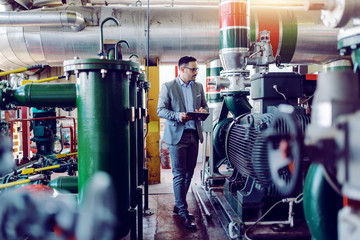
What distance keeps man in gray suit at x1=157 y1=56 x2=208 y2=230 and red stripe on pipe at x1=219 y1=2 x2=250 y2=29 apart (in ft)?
1.53

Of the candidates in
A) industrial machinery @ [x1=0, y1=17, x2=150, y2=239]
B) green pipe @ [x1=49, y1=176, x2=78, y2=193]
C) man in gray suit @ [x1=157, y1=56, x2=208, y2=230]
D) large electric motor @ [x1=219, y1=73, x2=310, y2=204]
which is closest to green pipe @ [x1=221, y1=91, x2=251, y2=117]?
man in gray suit @ [x1=157, y1=56, x2=208, y2=230]

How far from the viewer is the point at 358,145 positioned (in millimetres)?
404

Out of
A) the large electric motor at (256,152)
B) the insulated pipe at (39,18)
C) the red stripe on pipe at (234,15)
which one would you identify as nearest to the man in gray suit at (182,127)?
the large electric motor at (256,152)

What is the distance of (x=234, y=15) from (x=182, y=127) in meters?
1.03

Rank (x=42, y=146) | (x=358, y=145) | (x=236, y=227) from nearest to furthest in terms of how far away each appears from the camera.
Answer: (x=358, y=145), (x=236, y=227), (x=42, y=146)

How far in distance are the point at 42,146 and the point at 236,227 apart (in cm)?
247

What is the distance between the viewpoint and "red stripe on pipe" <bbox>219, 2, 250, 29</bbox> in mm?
2439

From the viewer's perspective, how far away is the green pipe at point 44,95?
1273 millimetres

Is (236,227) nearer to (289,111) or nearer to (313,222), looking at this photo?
(313,222)

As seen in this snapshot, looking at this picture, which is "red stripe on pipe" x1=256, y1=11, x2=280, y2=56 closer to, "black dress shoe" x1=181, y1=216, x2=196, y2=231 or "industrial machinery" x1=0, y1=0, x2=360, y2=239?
"industrial machinery" x1=0, y1=0, x2=360, y2=239

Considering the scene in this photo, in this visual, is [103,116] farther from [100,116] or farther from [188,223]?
[188,223]

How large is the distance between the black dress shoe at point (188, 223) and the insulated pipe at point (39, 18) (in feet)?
7.68

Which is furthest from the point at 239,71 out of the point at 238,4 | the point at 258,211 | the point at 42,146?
the point at 42,146

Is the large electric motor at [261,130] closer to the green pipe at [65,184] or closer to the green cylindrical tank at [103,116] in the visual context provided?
the green cylindrical tank at [103,116]
